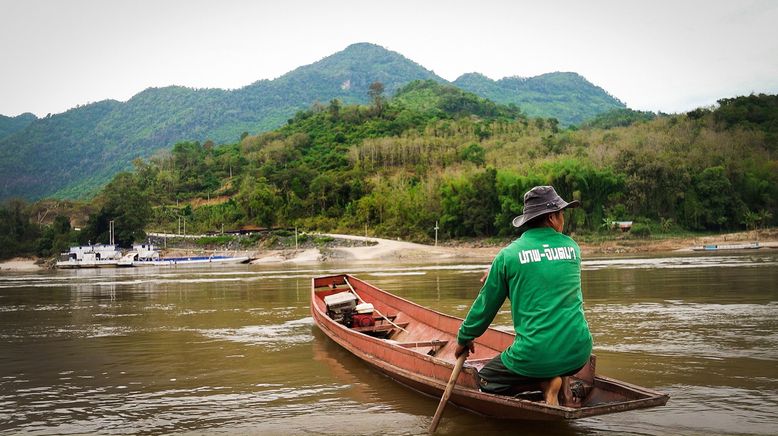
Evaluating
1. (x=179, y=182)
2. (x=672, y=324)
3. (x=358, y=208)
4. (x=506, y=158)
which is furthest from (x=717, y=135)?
(x=179, y=182)

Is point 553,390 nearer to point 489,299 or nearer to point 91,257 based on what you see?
point 489,299

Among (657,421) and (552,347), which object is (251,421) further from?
(657,421)

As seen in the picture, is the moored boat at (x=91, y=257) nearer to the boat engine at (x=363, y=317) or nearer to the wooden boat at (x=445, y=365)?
the boat engine at (x=363, y=317)

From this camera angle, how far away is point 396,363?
→ 301 inches

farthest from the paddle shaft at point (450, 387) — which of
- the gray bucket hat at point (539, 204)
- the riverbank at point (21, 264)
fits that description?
the riverbank at point (21, 264)

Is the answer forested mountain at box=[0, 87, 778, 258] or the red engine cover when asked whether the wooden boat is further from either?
forested mountain at box=[0, 87, 778, 258]

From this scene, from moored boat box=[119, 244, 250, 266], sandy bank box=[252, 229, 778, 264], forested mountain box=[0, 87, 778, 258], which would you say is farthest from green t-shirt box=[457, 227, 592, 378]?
moored boat box=[119, 244, 250, 266]

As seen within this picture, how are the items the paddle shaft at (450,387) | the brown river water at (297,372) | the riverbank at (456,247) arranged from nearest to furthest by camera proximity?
1. the paddle shaft at (450,387)
2. the brown river water at (297,372)
3. the riverbank at (456,247)

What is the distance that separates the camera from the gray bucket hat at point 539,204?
4.82m

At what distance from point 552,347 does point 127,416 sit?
17.7 feet

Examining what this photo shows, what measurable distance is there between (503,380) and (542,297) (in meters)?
1.08

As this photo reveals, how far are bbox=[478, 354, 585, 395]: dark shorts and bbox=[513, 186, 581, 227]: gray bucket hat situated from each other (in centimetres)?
138

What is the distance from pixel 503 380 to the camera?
209 inches

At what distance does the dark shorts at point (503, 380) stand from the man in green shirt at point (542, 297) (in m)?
0.10
